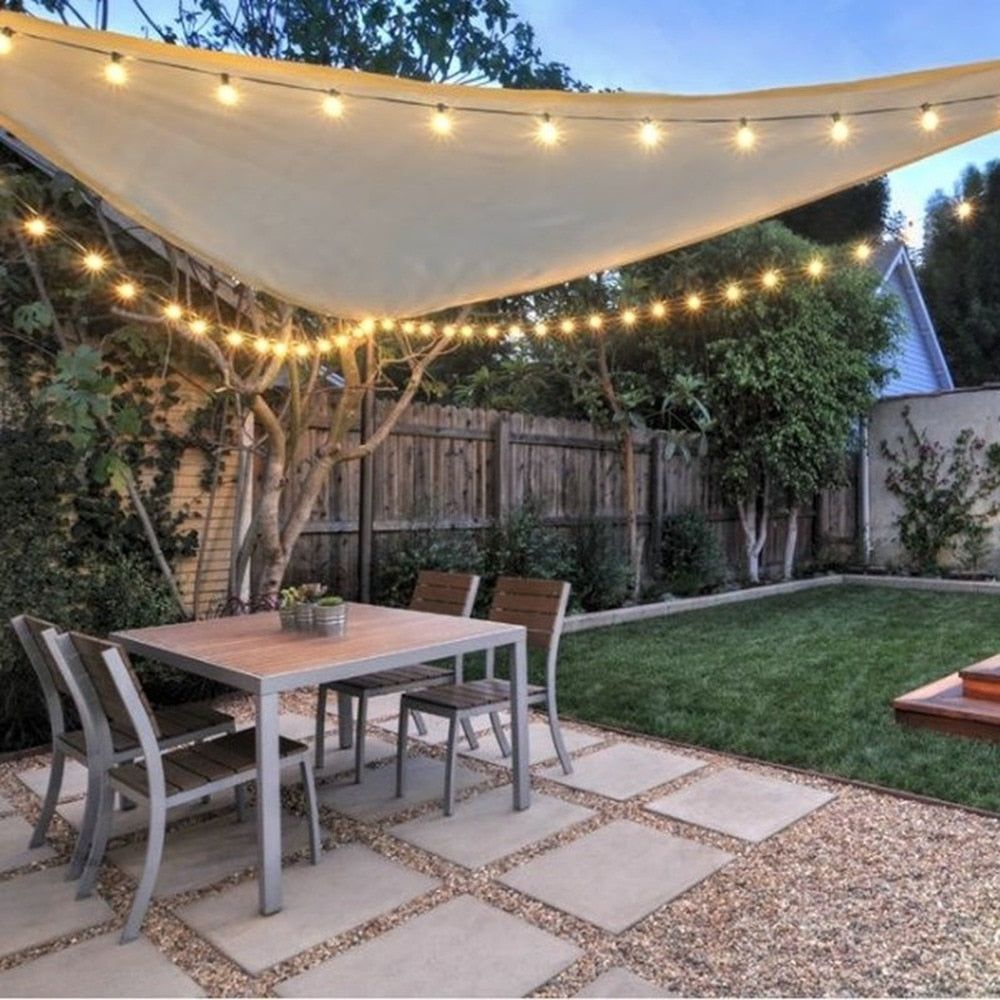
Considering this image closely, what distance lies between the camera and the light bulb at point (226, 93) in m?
2.24

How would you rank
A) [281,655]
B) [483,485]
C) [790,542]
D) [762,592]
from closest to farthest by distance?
1. [281,655]
2. [483,485]
3. [762,592]
4. [790,542]

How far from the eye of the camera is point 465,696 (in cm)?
344

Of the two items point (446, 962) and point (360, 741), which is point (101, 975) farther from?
point (360, 741)

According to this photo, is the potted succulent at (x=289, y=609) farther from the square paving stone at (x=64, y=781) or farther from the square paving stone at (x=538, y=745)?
the square paving stone at (x=538, y=745)

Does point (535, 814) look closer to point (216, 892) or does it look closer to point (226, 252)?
point (216, 892)

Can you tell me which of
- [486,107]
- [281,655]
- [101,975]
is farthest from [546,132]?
[101,975]

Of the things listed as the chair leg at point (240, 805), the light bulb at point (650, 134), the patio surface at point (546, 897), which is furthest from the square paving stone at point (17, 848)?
the light bulb at point (650, 134)

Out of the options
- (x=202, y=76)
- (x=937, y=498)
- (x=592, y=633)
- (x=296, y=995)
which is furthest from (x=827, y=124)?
(x=937, y=498)

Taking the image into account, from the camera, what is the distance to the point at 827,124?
2369 mm

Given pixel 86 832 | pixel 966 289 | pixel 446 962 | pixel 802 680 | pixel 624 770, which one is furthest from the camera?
pixel 966 289

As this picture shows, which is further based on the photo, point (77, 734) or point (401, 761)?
point (401, 761)

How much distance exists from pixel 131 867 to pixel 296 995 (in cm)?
103

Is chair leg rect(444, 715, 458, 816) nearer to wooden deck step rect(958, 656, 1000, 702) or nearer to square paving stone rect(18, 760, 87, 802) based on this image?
square paving stone rect(18, 760, 87, 802)

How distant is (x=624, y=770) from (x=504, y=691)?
65cm
